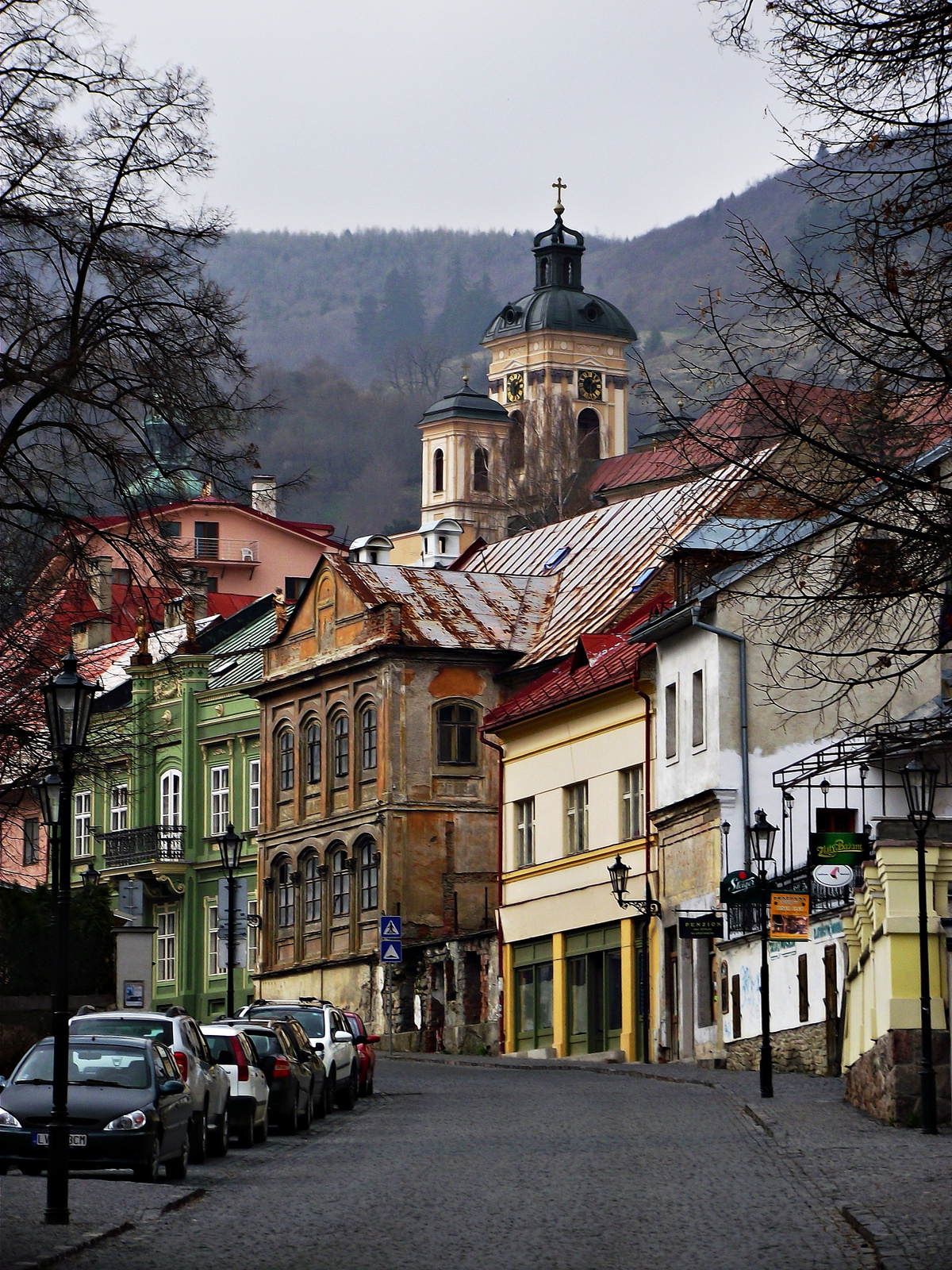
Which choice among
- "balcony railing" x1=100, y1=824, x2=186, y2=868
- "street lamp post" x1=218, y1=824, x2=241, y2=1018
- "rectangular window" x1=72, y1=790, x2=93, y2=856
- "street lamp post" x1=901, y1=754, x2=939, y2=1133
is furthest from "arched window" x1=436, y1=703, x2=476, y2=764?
"street lamp post" x1=901, y1=754, x2=939, y2=1133

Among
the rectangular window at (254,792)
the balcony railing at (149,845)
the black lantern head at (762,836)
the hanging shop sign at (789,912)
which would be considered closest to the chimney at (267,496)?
the hanging shop sign at (789,912)

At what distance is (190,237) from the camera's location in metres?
21.5

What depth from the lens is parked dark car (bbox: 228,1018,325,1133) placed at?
29.3 meters

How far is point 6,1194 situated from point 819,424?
9.37m

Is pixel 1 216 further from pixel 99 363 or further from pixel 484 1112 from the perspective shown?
pixel 484 1112

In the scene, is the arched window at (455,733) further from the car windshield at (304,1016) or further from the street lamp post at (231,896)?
the car windshield at (304,1016)

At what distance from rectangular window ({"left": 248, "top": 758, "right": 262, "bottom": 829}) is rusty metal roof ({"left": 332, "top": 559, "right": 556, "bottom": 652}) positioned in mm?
8087

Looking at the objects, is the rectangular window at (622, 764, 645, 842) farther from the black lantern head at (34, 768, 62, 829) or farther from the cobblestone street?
the black lantern head at (34, 768, 62, 829)

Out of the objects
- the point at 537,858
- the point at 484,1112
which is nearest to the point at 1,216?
the point at 484,1112

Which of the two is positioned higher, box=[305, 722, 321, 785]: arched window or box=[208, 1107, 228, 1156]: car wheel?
box=[305, 722, 321, 785]: arched window

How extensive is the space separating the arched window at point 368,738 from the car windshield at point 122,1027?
38217mm

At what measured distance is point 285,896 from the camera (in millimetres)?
69188

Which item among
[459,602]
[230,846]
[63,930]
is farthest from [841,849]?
[459,602]

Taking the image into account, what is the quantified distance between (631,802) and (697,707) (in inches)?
202
